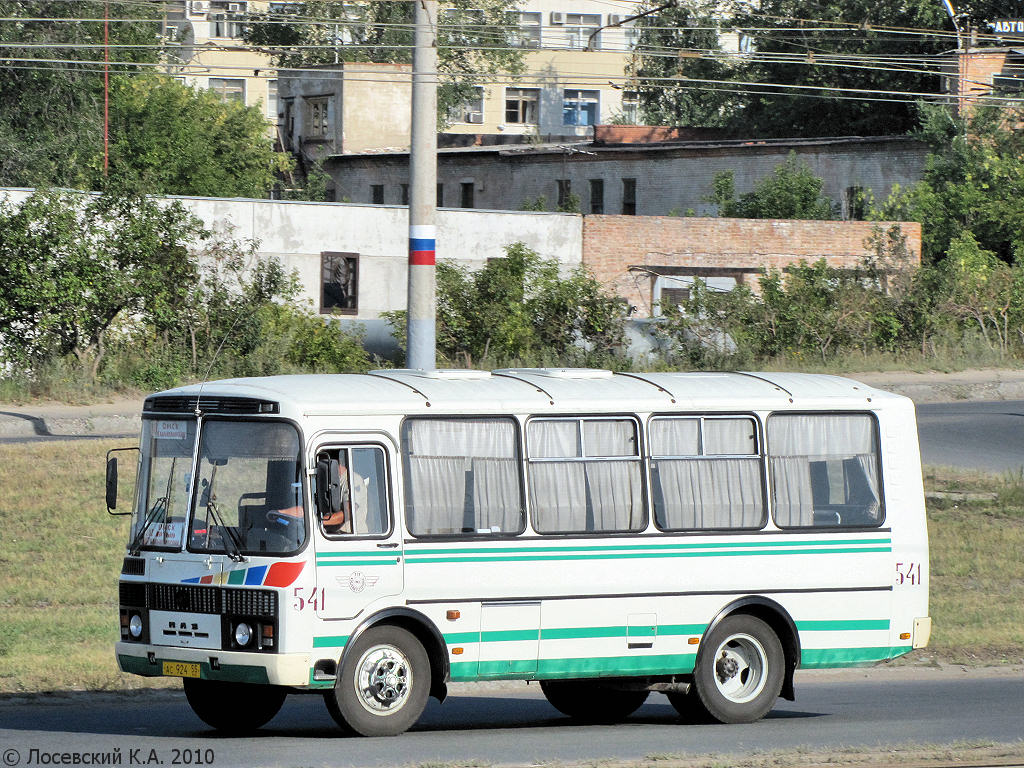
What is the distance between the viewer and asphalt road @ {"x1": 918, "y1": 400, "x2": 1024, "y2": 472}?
23.2m

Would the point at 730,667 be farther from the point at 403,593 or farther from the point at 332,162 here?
the point at 332,162

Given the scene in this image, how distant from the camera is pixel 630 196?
54.8 m

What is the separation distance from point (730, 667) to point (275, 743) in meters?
3.37

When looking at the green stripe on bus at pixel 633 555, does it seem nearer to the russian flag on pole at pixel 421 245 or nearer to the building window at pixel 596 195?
the russian flag on pole at pixel 421 245

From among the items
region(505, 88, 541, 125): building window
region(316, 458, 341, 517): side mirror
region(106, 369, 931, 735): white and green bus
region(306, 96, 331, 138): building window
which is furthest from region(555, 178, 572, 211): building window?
region(316, 458, 341, 517): side mirror

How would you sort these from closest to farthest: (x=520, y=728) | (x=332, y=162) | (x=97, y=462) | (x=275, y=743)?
(x=275, y=743)
(x=520, y=728)
(x=97, y=462)
(x=332, y=162)

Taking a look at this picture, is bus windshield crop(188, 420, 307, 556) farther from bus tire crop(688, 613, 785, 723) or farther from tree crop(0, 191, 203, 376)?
tree crop(0, 191, 203, 376)

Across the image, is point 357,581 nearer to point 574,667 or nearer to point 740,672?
point 574,667

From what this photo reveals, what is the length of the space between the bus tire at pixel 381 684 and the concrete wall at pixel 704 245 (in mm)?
32408

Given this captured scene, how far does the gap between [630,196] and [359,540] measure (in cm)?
4557

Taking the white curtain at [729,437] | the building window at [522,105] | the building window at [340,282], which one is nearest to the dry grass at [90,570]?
the white curtain at [729,437]

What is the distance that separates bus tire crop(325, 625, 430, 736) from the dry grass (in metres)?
2.97

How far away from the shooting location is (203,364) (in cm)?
2945

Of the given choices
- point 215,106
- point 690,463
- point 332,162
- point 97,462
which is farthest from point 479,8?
point 690,463
